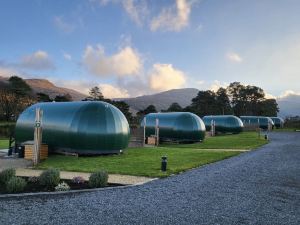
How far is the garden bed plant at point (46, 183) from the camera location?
42.6 feet

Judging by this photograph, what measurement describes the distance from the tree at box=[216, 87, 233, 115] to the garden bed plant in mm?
117000

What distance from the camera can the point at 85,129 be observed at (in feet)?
86.7

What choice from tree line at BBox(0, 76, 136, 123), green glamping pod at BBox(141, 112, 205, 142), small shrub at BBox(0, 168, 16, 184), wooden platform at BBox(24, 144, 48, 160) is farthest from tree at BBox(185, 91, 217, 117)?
small shrub at BBox(0, 168, 16, 184)

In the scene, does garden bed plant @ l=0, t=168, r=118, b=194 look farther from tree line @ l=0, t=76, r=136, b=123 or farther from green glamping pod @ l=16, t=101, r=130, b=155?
tree line @ l=0, t=76, r=136, b=123

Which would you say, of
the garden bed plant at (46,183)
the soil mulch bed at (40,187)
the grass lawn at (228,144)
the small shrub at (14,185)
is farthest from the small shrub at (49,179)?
the grass lawn at (228,144)

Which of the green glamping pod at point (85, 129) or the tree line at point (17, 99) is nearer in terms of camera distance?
the green glamping pod at point (85, 129)

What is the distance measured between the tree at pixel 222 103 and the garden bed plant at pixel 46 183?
384 feet

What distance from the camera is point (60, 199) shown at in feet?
39.2

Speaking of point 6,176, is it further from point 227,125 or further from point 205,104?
point 205,104

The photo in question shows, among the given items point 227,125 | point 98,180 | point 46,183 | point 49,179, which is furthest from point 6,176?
point 227,125

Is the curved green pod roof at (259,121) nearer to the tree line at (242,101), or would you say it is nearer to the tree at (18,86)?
the tree line at (242,101)

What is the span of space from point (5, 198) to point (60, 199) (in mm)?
1738

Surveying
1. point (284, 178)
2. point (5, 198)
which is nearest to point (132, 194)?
point (5, 198)

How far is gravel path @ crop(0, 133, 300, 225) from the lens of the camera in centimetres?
973
